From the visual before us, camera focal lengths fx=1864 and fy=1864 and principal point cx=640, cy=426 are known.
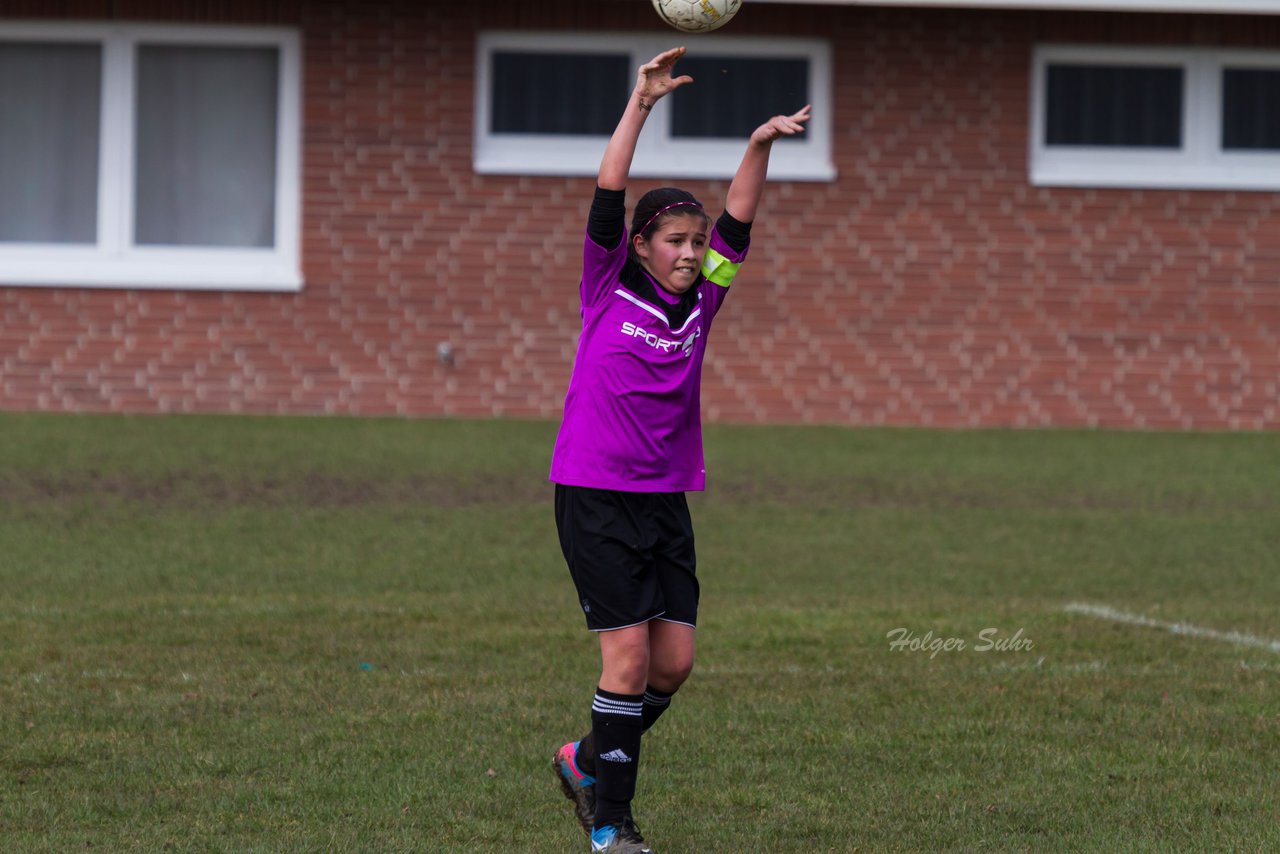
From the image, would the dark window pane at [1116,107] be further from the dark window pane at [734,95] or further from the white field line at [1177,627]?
the white field line at [1177,627]

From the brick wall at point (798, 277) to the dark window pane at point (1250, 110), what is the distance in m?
0.34

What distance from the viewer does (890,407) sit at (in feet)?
57.0

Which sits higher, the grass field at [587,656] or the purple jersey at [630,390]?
the purple jersey at [630,390]

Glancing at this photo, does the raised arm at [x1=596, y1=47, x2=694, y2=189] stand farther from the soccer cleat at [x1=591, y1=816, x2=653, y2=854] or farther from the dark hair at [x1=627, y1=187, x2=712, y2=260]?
the soccer cleat at [x1=591, y1=816, x2=653, y2=854]

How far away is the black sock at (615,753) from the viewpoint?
503 cm

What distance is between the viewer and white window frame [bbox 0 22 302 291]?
671 inches

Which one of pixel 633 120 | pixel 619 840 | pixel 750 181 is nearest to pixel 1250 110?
pixel 750 181

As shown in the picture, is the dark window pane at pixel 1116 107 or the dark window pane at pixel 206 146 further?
the dark window pane at pixel 1116 107

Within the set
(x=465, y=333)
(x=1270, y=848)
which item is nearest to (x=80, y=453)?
(x=465, y=333)

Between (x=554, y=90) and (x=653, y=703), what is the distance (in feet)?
40.7

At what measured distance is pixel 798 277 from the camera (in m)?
17.2

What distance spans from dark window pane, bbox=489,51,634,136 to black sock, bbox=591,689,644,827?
495 inches

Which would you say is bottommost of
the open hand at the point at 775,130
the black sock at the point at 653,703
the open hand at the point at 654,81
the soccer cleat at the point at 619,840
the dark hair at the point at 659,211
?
the soccer cleat at the point at 619,840

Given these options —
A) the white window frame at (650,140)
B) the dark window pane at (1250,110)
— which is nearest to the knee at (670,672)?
the white window frame at (650,140)
